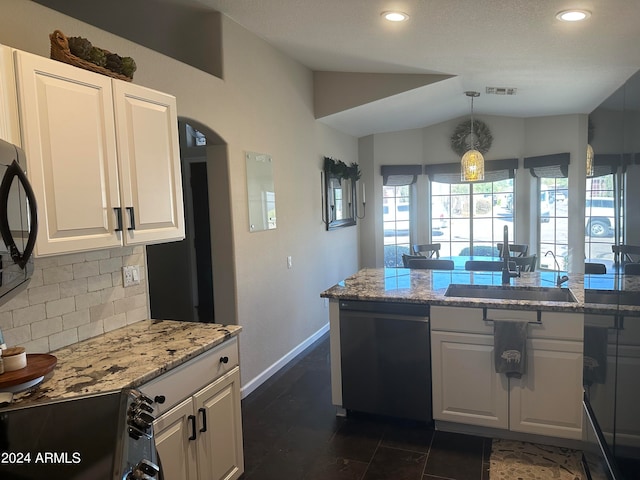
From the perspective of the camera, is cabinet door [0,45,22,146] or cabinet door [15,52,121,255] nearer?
cabinet door [0,45,22,146]

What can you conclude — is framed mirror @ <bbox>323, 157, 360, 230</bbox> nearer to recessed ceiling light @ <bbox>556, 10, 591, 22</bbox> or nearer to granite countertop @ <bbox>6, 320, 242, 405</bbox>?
recessed ceiling light @ <bbox>556, 10, 591, 22</bbox>

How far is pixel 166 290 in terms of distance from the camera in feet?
15.1

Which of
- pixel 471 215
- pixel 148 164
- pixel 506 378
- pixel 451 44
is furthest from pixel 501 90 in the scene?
pixel 148 164

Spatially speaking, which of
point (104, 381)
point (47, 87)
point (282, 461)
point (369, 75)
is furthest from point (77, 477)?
point (369, 75)

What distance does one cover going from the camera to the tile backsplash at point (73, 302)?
1.90m

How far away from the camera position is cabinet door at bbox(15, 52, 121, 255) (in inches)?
63.2

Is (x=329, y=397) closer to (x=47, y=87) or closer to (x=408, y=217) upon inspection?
(x=47, y=87)

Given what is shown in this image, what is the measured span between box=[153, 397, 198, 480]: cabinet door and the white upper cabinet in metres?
0.76

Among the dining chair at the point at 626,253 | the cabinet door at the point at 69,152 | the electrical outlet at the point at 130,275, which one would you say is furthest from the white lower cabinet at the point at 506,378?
the cabinet door at the point at 69,152

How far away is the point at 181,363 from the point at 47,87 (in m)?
1.18

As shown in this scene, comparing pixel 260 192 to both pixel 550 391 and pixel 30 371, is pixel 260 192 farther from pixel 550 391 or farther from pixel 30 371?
pixel 550 391

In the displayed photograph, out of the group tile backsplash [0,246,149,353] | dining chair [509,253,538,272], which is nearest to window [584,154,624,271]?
tile backsplash [0,246,149,353]

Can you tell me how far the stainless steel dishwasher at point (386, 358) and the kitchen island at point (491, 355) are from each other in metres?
0.02

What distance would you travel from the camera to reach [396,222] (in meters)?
6.91
